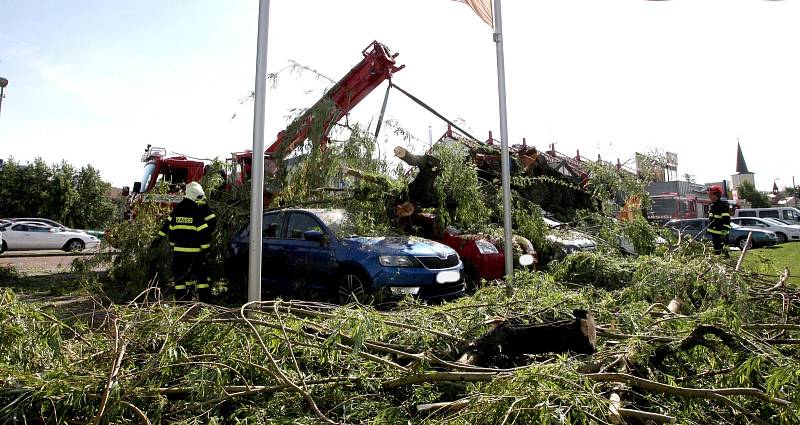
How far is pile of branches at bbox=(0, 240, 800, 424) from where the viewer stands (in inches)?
78.1

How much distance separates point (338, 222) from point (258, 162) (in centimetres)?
268

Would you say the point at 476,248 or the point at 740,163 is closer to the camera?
the point at 476,248

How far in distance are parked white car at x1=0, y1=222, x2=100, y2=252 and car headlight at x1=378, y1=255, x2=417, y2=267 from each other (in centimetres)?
1580

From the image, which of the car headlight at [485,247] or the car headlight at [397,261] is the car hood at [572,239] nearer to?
the car headlight at [485,247]

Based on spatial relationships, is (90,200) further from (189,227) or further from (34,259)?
(189,227)

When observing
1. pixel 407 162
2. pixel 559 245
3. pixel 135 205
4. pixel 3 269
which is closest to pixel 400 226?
pixel 407 162

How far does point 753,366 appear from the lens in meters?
2.03

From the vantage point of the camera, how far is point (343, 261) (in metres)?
6.32

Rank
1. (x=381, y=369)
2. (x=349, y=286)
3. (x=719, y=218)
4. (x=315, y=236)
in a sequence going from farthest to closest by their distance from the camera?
(x=719, y=218) < (x=315, y=236) < (x=349, y=286) < (x=381, y=369)

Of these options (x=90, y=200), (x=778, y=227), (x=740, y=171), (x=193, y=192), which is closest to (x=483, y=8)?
(x=193, y=192)

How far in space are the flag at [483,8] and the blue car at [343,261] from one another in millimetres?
3019

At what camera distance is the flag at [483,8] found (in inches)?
252

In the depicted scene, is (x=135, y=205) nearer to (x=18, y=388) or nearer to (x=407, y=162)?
(x=407, y=162)

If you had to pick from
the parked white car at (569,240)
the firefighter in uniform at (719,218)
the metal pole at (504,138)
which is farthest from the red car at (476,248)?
the firefighter in uniform at (719,218)
